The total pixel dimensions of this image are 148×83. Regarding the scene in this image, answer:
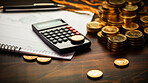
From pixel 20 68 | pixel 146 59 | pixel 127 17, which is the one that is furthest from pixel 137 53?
pixel 20 68

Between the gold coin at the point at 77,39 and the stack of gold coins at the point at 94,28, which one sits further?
the stack of gold coins at the point at 94,28

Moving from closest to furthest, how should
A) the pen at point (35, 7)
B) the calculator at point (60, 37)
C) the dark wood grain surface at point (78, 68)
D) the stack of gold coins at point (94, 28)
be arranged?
1. the dark wood grain surface at point (78, 68)
2. the calculator at point (60, 37)
3. the stack of gold coins at point (94, 28)
4. the pen at point (35, 7)

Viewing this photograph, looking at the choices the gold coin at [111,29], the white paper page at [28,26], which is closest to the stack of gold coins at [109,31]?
the gold coin at [111,29]

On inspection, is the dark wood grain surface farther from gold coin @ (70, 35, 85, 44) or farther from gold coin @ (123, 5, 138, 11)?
gold coin @ (123, 5, 138, 11)

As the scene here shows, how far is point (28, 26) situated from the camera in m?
0.86

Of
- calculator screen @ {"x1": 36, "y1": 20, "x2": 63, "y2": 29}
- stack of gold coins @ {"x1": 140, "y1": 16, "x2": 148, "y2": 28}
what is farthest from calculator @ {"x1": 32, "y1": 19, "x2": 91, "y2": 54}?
stack of gold coins @ {"x1": 140, "y1": 16, "x2": 148, "y2": 28}

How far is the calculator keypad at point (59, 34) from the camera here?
705 millimetres

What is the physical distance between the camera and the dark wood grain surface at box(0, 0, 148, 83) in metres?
0.58

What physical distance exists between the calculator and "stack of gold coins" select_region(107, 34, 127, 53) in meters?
0.06

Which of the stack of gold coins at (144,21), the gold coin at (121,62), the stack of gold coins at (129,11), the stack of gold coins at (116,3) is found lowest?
the gold coin at (121,62)

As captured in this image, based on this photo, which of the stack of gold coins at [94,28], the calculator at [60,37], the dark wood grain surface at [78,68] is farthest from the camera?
the stack of gold coins at [94,28]

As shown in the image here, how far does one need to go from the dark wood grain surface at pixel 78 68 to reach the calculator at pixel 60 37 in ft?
0.09

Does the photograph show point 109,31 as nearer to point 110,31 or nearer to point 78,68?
point 110,31

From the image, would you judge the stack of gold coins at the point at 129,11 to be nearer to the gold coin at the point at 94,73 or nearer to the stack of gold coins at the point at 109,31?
the stack of gold coins at the point at 109,31
